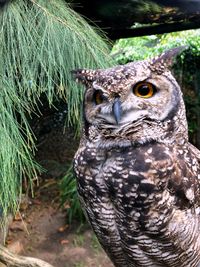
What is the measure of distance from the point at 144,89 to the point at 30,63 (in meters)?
0.37

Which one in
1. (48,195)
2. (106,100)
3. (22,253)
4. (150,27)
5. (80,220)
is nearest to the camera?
(106,100)

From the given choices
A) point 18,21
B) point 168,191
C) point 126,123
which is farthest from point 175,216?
point 18,21

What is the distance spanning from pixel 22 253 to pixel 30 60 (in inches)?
56.5

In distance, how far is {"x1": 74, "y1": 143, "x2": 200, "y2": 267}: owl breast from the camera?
38.9 inches

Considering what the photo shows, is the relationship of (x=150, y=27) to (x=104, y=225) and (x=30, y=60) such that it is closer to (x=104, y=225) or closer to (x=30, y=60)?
(x=30, y=60)

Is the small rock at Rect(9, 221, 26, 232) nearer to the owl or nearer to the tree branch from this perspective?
the tree branch

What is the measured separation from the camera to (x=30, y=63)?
1.17 metres

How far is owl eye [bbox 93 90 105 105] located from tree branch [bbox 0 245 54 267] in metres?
0.93

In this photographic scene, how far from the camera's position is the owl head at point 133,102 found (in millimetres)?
894

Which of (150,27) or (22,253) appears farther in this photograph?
(22,253)

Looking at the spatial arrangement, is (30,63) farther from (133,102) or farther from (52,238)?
(52,238)

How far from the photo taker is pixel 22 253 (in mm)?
2355

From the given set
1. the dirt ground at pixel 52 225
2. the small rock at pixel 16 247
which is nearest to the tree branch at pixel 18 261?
the dirt ground at pixel 52 225

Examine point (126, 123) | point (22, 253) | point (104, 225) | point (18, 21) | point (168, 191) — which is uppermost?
point (18, 21)
